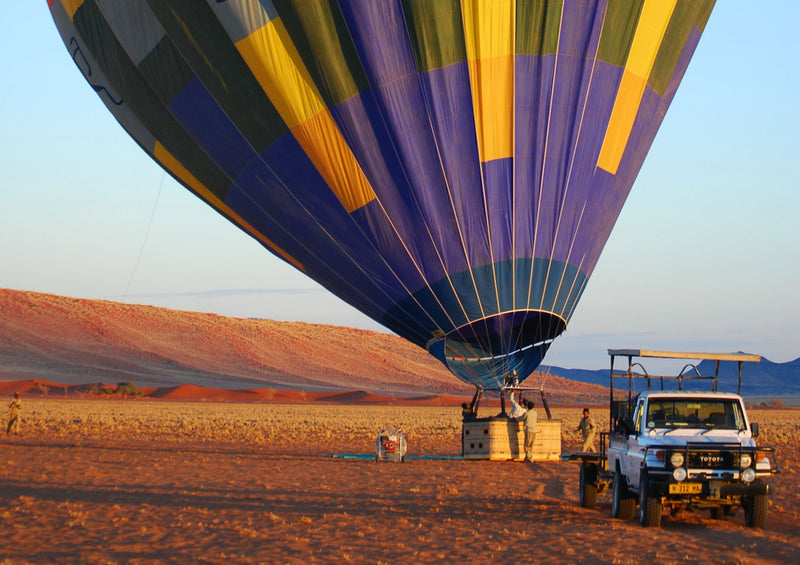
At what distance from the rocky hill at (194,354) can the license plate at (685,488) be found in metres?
81.5

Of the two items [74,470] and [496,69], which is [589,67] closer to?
[496,69]

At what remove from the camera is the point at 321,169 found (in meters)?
17.0

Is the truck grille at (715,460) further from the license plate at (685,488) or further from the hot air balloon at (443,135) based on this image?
the hot air balloon at (443,135)

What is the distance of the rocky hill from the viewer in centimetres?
9581

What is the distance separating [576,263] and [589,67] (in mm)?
3223

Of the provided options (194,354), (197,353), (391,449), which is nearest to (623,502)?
(391,449)

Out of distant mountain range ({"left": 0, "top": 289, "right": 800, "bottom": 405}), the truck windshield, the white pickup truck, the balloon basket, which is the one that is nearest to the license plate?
the white pickup truck

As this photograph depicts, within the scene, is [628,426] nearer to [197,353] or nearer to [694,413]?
[694,413]

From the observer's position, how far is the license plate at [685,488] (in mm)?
10836

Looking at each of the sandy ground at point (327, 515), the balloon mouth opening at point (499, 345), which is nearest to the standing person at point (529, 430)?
the sandy ground at point (327, 515)

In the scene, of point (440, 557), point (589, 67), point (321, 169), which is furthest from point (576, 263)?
point (440, 557)

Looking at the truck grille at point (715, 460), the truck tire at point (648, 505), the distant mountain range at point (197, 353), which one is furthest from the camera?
the distant mountain range at point (197, 353)

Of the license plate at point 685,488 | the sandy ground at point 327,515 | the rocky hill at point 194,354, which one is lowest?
the sandy ground at point 327,515

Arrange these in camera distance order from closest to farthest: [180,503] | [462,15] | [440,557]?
[440,557] → [180,503] → [462,15]
